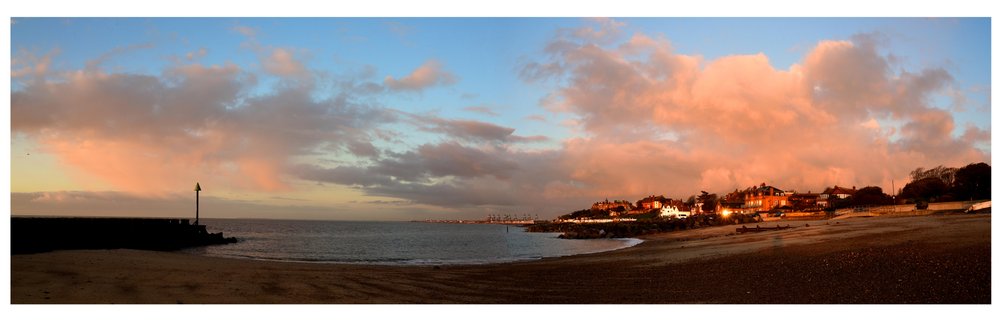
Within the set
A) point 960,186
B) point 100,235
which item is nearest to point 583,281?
point 100,235

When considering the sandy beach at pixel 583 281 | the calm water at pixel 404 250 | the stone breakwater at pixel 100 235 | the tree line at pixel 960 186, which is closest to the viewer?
the sandy beach at pixel 583 281

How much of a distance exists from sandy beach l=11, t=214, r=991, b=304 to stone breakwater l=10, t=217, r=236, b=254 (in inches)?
504

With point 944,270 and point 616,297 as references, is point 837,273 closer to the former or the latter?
point 944,270

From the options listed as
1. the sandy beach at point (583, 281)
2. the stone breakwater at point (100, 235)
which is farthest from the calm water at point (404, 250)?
the sandy beach at point (583, 281)

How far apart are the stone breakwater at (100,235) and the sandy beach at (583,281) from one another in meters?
12.8

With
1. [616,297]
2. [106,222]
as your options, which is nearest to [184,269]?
[616,297]

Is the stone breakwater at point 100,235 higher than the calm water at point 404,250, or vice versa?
the stone breakwater at point 100,235

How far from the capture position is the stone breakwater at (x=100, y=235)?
29.0 m

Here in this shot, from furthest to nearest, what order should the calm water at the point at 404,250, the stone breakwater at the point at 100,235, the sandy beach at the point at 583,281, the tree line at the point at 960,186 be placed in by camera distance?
the tree line at the point at 960,186 → the calm water at the point at 404,250 → the stone breakwater at the point at 100,235 → the sandy beach at the point at 583,281

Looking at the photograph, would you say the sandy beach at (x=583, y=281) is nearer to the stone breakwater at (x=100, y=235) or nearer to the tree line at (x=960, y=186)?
the stone breakwater at (x=100, y=235)

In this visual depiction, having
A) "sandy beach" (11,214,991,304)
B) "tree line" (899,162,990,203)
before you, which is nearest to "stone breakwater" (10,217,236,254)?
"sandy beach" (11,214,991,304)

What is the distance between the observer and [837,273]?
1505 centimetres

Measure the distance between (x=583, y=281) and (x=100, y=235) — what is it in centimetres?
3889

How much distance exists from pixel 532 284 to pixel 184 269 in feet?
36.5
